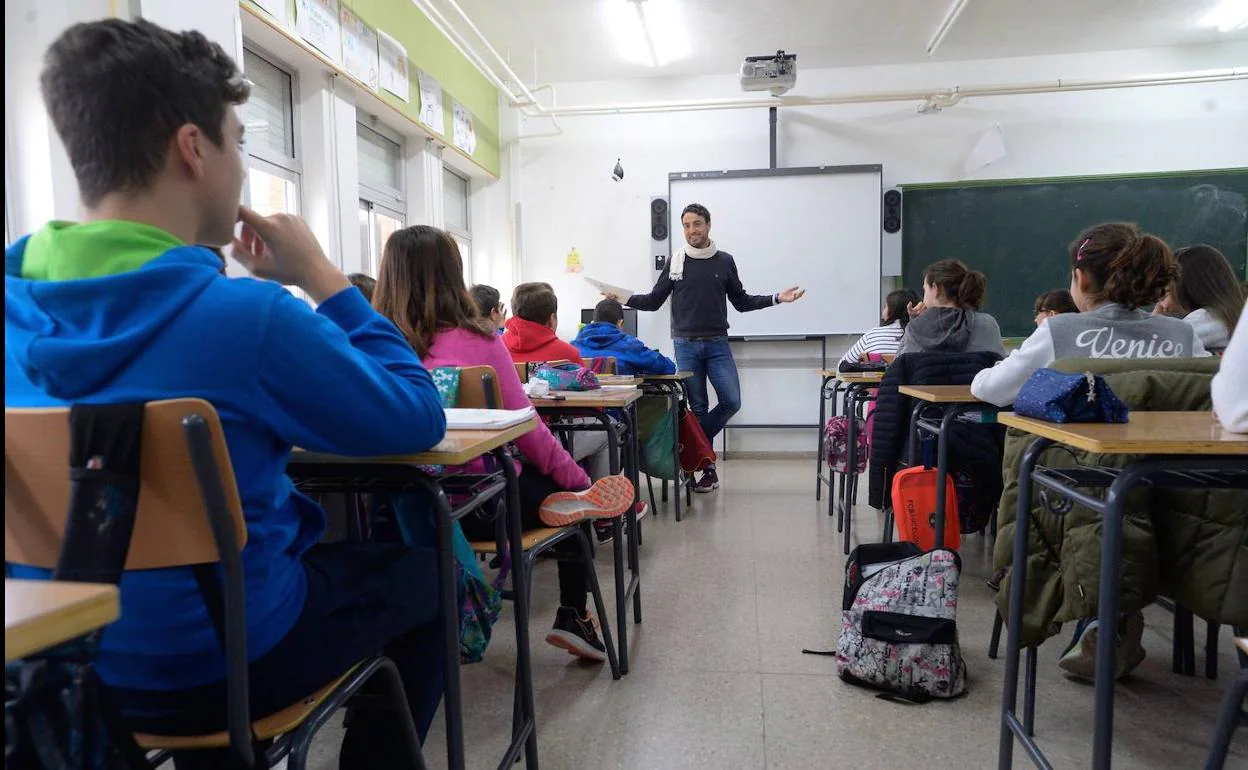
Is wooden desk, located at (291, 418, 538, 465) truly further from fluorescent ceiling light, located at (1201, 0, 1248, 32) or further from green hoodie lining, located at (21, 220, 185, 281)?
fluorescent ceiling light, located at (1201, 0, 1248, 32)

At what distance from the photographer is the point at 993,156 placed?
5.06m

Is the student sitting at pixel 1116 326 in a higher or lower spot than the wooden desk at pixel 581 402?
higher

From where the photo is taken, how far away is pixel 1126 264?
1652mm

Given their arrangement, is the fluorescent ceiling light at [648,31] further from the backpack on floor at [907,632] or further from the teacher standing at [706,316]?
the backpack on floor at [907,632]

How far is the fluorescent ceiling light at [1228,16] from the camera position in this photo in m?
4.35

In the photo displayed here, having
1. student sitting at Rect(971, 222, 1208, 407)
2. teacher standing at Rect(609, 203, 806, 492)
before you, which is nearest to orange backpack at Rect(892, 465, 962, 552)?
student sitting at Rect(971, 222, 1208, 407)

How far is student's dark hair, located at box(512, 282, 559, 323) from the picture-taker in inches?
114

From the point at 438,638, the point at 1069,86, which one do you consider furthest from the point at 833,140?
the point at 438,638

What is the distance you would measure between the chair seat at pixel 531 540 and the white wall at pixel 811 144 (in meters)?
4.01

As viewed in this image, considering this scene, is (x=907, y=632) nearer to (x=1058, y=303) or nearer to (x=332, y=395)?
(x=332, y=395)

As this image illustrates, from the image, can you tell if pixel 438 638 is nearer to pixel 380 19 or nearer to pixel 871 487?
pixel 871 487

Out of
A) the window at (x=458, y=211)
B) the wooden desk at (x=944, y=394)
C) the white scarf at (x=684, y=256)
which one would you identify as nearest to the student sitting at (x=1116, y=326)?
the wooden desk at (x=944, y=394)

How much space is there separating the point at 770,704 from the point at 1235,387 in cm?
112

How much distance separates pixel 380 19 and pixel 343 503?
2908 mm
